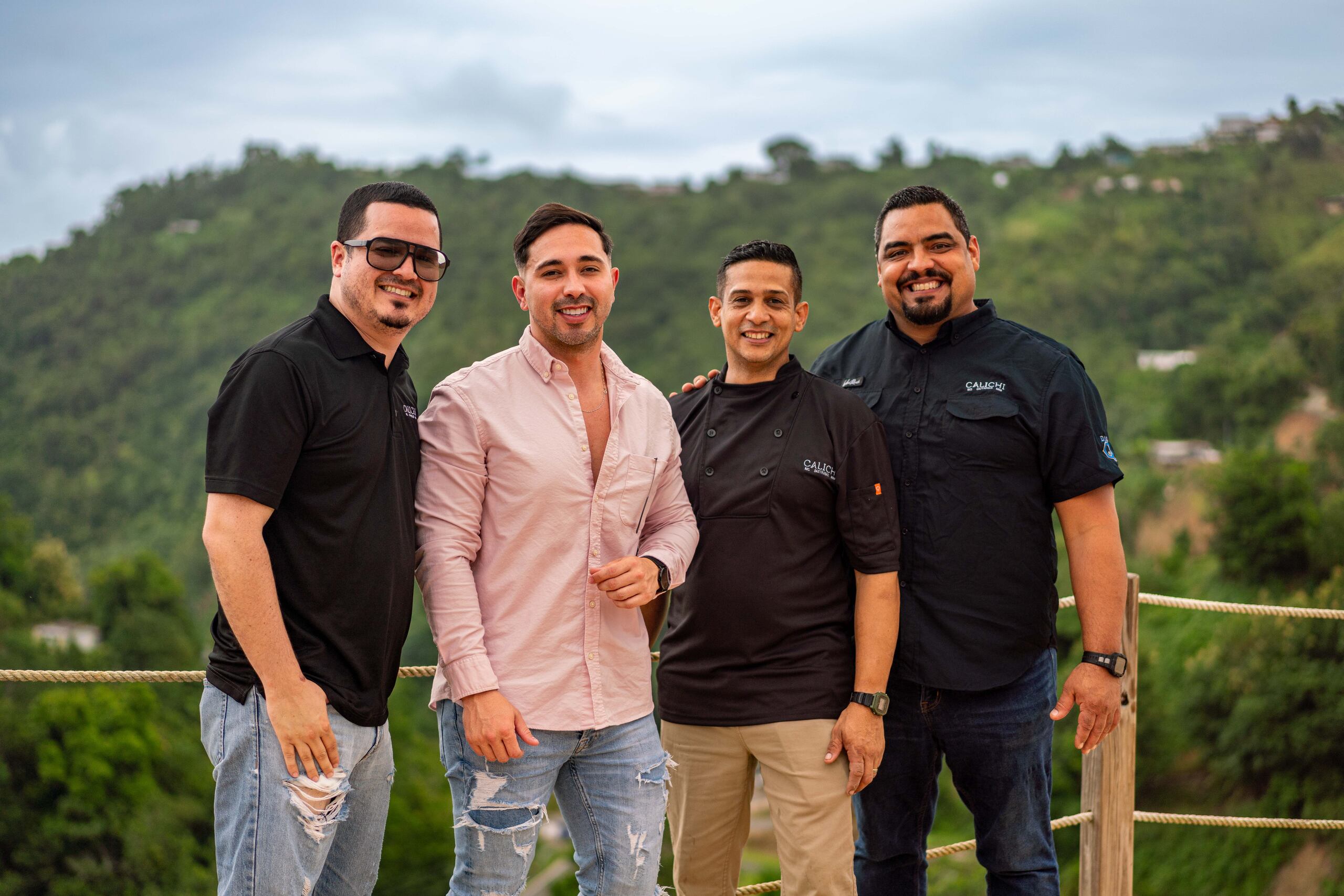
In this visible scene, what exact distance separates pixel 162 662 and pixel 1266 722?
2881cm

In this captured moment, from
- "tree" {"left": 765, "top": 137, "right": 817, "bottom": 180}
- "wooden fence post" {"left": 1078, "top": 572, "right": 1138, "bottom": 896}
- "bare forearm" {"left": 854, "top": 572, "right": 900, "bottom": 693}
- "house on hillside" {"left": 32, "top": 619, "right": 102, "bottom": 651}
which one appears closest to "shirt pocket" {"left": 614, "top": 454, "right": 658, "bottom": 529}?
"bare forearm" {"left": 854, "top": 572, "right": 900, "bottom": 693}

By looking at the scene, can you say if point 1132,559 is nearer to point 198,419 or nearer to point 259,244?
point 198,419

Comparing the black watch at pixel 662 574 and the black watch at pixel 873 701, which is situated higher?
the black watch at pixel 662 574

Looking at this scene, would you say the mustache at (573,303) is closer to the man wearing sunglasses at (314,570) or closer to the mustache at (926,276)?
the man wearing sunglasses at (314,570)

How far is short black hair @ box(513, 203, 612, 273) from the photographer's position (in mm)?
2125

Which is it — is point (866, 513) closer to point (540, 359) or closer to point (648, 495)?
point (648, 495)

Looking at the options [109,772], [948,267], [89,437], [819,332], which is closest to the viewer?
[948,267]

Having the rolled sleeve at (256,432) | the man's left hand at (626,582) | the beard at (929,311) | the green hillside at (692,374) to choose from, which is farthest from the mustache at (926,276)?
the green hillside at (692,374)

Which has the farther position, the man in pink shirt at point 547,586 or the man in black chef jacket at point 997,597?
the man in black chef jacket at point 997,597

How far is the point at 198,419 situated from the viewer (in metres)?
58.8

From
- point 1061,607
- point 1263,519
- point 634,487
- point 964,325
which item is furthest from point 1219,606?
point 1263,519

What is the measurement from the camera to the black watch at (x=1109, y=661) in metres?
2.39

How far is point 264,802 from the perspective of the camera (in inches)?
69.3

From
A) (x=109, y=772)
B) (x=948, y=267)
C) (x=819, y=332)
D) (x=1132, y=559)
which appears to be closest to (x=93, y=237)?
(x=819, y=332)
